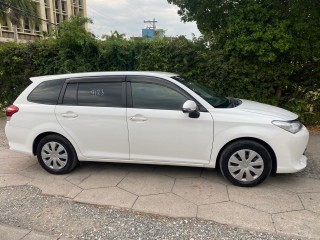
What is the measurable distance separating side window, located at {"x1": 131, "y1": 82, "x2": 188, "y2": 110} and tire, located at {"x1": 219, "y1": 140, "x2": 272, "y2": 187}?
952mm

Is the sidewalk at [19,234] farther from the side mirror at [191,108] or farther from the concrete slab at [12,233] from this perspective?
the side mirror at [191,108]

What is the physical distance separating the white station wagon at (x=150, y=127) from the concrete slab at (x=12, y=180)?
35 cm

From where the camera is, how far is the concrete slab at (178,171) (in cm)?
409

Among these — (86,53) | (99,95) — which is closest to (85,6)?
(86,53)

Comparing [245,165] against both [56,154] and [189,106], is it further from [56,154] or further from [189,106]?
[56,154]

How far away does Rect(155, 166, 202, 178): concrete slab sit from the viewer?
4090 millimetres

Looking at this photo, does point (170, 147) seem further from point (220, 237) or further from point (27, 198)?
point (27, 198)

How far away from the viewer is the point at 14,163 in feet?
15.6

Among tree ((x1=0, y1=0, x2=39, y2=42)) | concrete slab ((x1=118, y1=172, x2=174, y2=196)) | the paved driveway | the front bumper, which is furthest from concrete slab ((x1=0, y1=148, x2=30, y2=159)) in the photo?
tree ((x1=0, y1=0, x2=39, y2=42))

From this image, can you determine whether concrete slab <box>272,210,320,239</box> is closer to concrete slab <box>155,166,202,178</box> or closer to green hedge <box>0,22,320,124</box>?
concrete slab <box>155,166,202,178</box>

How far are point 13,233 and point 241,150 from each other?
287cm

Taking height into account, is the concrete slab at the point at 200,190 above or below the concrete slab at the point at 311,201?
below

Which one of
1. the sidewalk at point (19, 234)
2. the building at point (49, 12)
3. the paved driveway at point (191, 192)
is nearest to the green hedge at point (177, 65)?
the paved driveway at point (191, 192)

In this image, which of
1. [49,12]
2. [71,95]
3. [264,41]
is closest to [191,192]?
[71,95]
